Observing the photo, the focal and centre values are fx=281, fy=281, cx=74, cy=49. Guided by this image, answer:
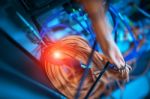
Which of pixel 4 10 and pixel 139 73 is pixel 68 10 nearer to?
pixel 4 10

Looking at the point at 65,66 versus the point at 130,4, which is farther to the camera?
the point at 130,4

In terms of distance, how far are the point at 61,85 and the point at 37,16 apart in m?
0.28

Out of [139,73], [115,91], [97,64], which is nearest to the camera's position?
[97,64]

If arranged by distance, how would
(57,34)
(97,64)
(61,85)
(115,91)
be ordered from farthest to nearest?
(115,91)
(57,34)
(61,85)
(97,64)

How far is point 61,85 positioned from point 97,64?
190mm

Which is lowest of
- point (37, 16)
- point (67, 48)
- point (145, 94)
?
point (145, 94)

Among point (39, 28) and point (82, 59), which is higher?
point (39, 28)

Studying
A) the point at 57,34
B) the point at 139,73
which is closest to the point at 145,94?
the point at 139,73

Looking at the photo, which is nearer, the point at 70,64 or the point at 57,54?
the point at 57,54

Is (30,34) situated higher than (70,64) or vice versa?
(30,34)

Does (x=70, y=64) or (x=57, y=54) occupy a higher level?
(x=57, y=54)

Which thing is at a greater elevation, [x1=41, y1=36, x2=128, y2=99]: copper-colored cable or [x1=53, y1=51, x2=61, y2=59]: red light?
[x1=53, y1=51, x2=61, y2=59]: red light

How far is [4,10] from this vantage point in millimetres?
1024

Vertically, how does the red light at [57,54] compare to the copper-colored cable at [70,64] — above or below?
above
